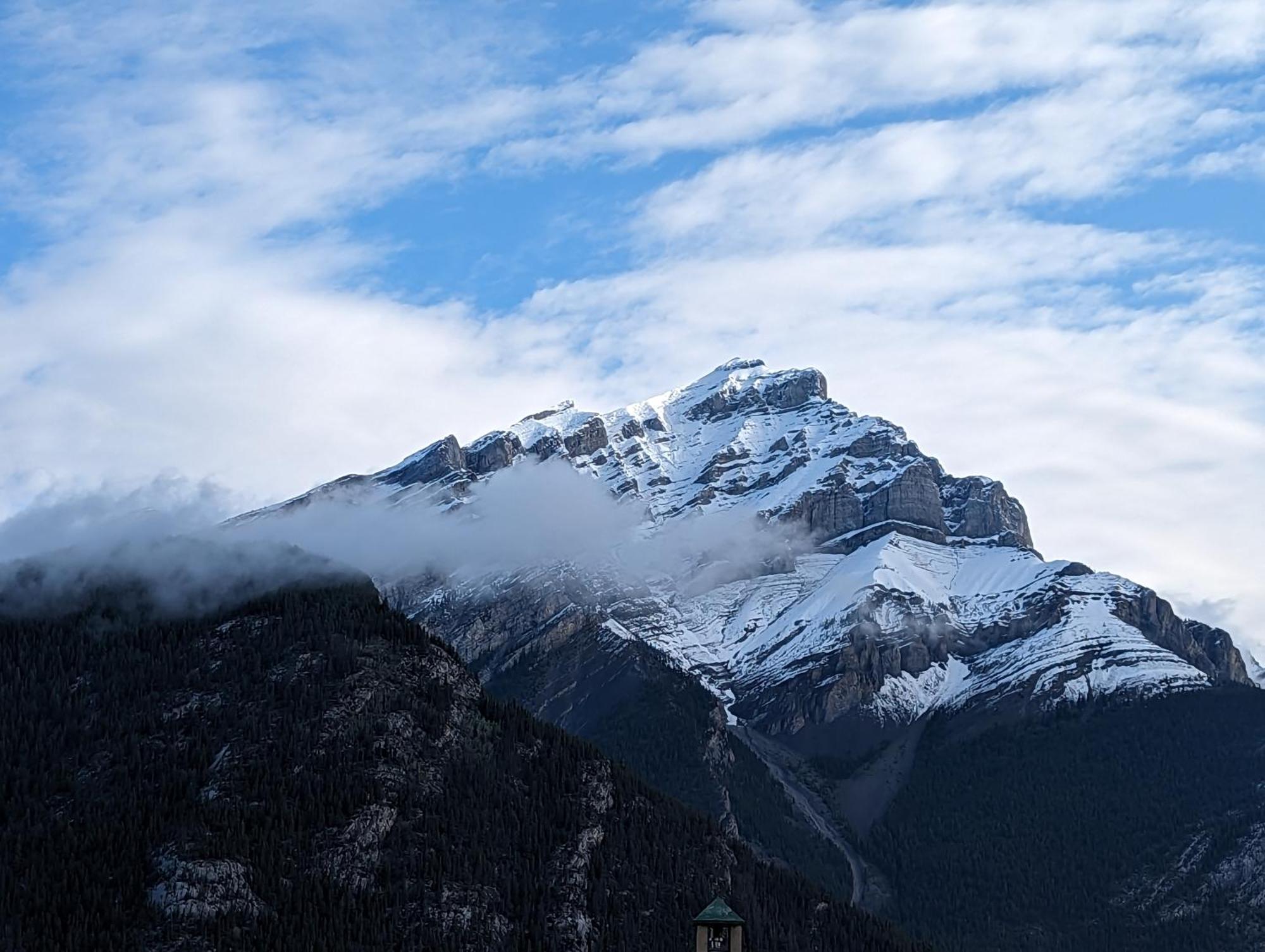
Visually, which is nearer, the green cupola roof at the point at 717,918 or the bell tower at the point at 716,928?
the bell tower at the point at 716,928

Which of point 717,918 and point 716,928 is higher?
point 717,918

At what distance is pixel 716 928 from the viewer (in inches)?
4663

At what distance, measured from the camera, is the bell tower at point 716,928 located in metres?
114

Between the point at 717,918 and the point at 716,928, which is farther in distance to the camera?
the point at 716,928

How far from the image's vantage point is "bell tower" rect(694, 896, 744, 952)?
11350 centimetres

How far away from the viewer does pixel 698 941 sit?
373ft

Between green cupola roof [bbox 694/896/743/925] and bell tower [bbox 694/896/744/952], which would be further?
green cupola roof [bbox 694/896/743/925]
